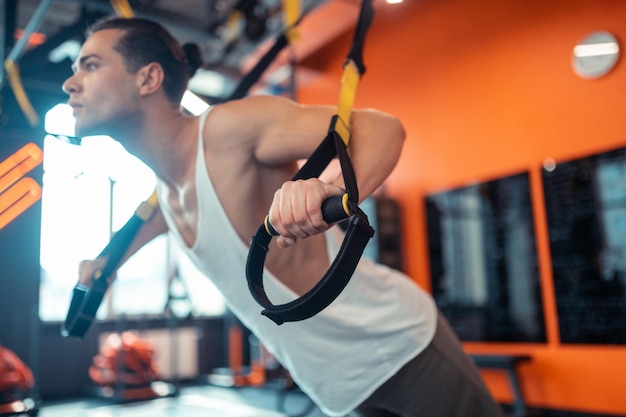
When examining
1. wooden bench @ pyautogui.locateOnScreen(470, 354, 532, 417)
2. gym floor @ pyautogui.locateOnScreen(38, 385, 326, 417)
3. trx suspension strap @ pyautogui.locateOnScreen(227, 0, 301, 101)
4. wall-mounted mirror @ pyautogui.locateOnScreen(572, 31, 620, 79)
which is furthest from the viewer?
gym floor @ pyautogui.locateOnScreen(38, 385, 326, 417)

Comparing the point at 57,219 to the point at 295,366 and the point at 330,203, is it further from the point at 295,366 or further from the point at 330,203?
→ the point at 330,203

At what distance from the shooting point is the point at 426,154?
474cm

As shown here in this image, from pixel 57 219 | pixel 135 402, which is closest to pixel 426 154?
pixel 57 219

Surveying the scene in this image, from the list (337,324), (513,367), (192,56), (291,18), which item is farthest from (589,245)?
(192,56)

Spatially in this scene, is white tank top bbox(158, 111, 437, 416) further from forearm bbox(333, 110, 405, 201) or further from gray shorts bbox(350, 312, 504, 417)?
forearm bbox(333, 110, 405, 201)

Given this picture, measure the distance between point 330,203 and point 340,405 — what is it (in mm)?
725

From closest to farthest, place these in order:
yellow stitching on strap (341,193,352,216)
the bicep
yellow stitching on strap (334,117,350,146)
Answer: yellow stitching on strap (341,193,352,216), yellow stitching on strap (334,117,350,146), the bicep

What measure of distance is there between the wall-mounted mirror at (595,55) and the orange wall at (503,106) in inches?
1.7

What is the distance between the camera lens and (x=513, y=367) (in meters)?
3.61

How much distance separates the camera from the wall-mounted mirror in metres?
3.48

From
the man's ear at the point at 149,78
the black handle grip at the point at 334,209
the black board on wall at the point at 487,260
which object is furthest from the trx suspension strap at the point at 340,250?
the black board on wall at the point at 487,260

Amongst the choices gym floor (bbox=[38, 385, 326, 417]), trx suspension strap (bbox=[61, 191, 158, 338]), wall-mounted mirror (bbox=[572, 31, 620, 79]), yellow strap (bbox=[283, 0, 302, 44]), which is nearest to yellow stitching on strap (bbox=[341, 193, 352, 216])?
trx suspension strap (bbox=[61, 191, 158, 338])

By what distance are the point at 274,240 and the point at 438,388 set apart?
465 millimetres

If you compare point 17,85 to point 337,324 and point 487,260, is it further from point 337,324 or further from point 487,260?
point 487,260
